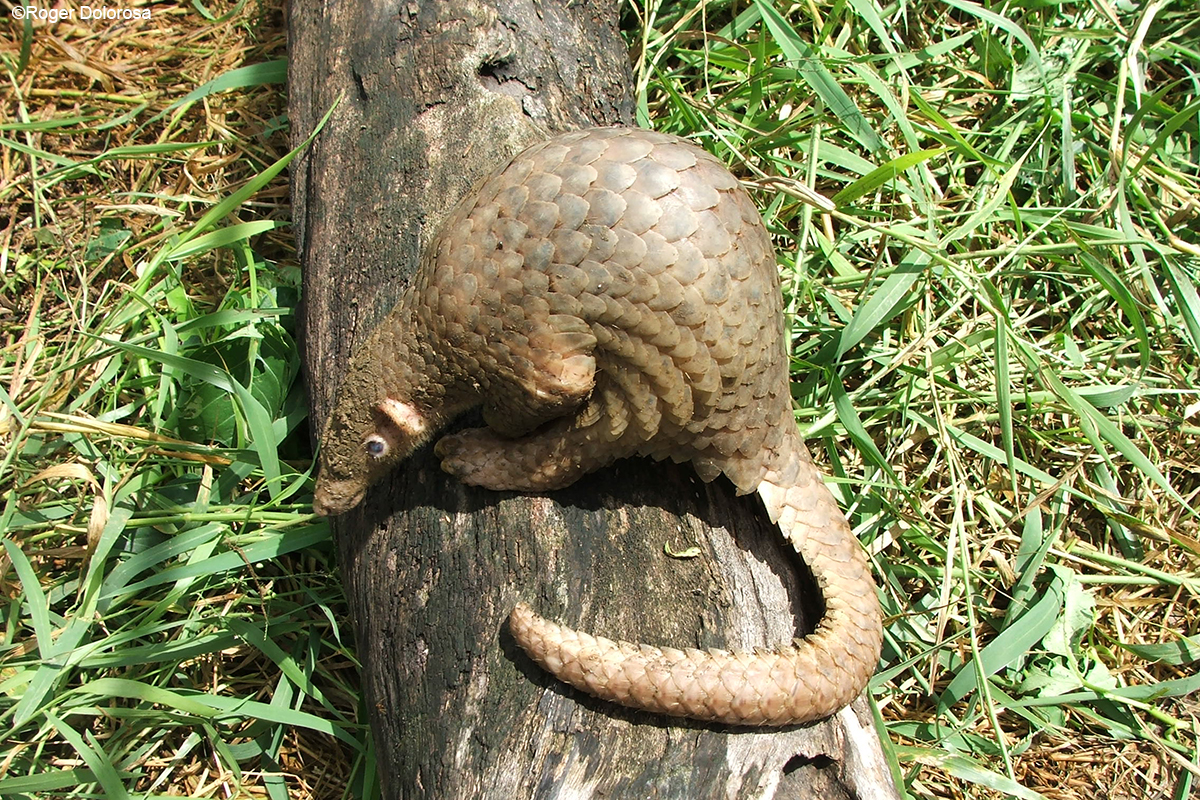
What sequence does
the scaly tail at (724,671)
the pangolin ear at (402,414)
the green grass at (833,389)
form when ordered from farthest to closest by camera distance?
1. the green grass at (833,389)
2. the pangolin ear at (402,414)
3. the scaly tail at (724,671)

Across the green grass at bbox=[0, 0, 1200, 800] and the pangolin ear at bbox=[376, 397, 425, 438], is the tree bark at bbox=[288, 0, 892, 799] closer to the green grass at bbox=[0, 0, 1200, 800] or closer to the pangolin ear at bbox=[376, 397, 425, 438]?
the pangolin ear at bbox=[376, 397, 425, 438]

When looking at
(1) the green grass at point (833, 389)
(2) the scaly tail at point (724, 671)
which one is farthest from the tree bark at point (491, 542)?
(1) the green grass at point (833, 389)

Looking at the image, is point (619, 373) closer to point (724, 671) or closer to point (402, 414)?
point (402, 414)

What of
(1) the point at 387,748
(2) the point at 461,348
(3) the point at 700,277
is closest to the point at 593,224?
(3) the point at 700,277

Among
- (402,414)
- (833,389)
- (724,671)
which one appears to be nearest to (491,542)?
(402,414)

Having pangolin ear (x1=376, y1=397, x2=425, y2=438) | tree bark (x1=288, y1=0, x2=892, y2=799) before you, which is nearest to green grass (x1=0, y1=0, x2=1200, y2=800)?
tree bark (x1=288, y1=0, x2=892, y2=799)

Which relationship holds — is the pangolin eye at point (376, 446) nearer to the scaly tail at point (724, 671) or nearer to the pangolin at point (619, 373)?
the pangolin at point (619, 373)
